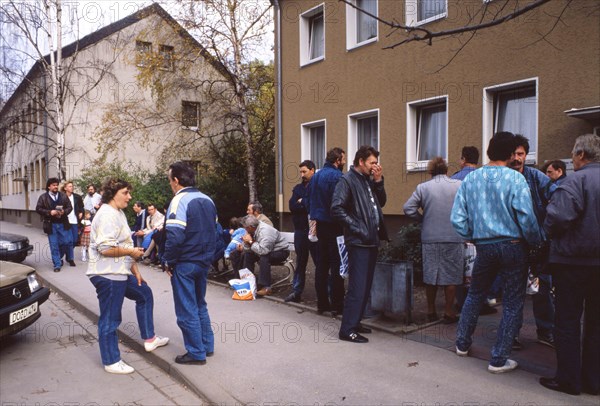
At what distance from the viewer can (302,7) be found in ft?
50.5

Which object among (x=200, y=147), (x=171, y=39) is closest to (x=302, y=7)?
(x=171, y=39)

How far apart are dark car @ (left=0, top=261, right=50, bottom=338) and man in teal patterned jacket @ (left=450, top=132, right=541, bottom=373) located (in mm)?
4664

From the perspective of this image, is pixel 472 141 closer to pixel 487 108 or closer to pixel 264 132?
pixel 487 108

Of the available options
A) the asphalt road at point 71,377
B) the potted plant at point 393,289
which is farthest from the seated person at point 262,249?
the asphalt road at point 71,377

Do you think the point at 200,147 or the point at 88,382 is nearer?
the point at 88,382

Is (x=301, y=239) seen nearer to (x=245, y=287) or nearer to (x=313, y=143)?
(x=245, y=287)

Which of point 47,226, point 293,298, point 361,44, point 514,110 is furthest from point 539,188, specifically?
point 47,226

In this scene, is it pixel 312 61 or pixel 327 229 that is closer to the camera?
pixel 327 229

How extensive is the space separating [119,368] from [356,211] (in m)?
2.80

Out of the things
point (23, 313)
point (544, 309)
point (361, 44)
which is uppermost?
point (361, 44)

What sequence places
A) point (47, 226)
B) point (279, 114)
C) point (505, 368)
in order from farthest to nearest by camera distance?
point (279, 114) → point (47, 226) → point (505, 368)

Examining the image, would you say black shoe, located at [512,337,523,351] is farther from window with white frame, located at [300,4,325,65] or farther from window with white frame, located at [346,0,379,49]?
window with white frame, located at [300,4,325,65]

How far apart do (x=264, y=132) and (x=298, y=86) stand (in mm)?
5897

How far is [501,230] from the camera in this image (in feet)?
14.4
